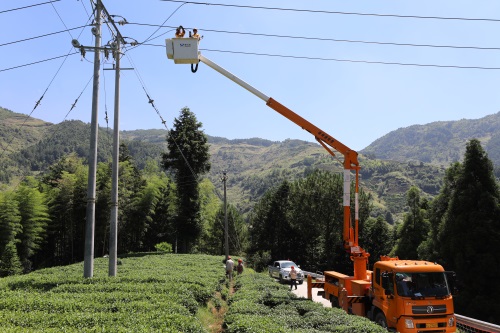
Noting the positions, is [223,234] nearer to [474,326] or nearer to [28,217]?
[28,217]

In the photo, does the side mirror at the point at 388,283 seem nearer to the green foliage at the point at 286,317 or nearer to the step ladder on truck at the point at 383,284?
the step ladder on truck at the point at 383,284

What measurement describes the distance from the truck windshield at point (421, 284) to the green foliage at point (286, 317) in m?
1.53

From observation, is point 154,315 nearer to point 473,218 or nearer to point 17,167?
point 473,218

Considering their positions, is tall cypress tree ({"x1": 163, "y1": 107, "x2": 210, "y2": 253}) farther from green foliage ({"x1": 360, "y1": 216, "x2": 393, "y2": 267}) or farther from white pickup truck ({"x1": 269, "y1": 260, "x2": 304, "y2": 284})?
green foliage ({"x1": 360, "y1": 216, "x2": 393, "y2": 267})

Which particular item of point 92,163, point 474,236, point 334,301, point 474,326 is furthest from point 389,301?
point 474,236

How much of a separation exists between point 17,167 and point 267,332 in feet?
735

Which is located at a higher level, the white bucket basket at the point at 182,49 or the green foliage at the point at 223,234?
the white bucket basket at the point at 182,49

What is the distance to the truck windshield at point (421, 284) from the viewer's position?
37.7 feet

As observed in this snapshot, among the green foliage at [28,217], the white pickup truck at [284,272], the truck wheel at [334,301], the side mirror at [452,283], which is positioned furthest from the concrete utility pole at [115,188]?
the green foliage at [28,217]

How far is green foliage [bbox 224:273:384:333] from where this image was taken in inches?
384

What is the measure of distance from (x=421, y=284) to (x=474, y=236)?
1964 centimetres

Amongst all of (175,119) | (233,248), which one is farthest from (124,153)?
(233,248)

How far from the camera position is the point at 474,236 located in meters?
27.9

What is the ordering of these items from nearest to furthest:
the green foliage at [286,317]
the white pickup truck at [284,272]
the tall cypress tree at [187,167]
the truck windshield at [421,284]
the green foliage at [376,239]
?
the green foliage at [286,317]
the truck windshield at [421,284]
the white pickup truck at [284,272]
the tall cypress tree at [187,167]
the green foliage at [376,239]
